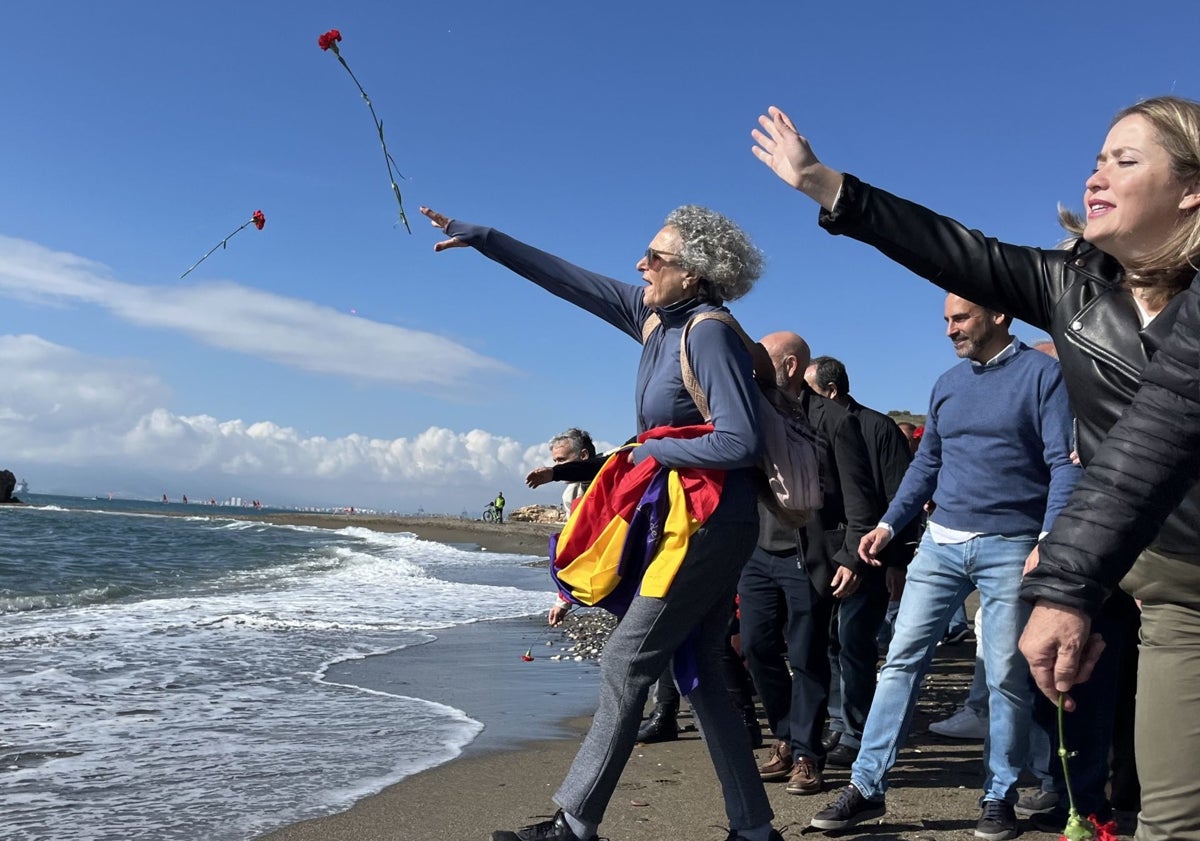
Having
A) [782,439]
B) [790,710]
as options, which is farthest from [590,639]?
[782,439]

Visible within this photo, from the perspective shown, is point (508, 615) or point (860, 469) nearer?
point (860, 469)

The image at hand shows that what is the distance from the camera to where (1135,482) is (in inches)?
62.0

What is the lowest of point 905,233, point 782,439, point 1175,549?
point 1175,549

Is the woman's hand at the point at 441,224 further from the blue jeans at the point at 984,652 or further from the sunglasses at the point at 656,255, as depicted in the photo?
the blue jeans at the point at 984,652

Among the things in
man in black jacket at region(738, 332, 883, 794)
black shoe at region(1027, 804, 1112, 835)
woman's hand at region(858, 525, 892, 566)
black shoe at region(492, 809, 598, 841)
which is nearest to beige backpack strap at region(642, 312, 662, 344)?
man in black jacket at region(738, 332, 883, 794)

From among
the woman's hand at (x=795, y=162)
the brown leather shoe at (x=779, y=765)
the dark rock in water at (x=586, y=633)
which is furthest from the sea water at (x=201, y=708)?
the woman's hand at (x=795, y=162)

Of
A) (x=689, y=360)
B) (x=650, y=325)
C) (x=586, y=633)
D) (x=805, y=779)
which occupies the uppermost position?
(x=650, y=325)

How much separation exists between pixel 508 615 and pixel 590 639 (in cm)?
286

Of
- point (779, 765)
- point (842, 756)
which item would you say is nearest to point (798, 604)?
point (779, 765)

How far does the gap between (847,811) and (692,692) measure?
1069 mm

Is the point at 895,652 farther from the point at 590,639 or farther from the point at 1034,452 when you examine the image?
the point at 590,639

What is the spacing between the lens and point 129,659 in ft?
26.6

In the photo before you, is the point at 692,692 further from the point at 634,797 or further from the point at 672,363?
the point at 634,797

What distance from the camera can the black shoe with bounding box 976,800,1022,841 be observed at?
385 cm
